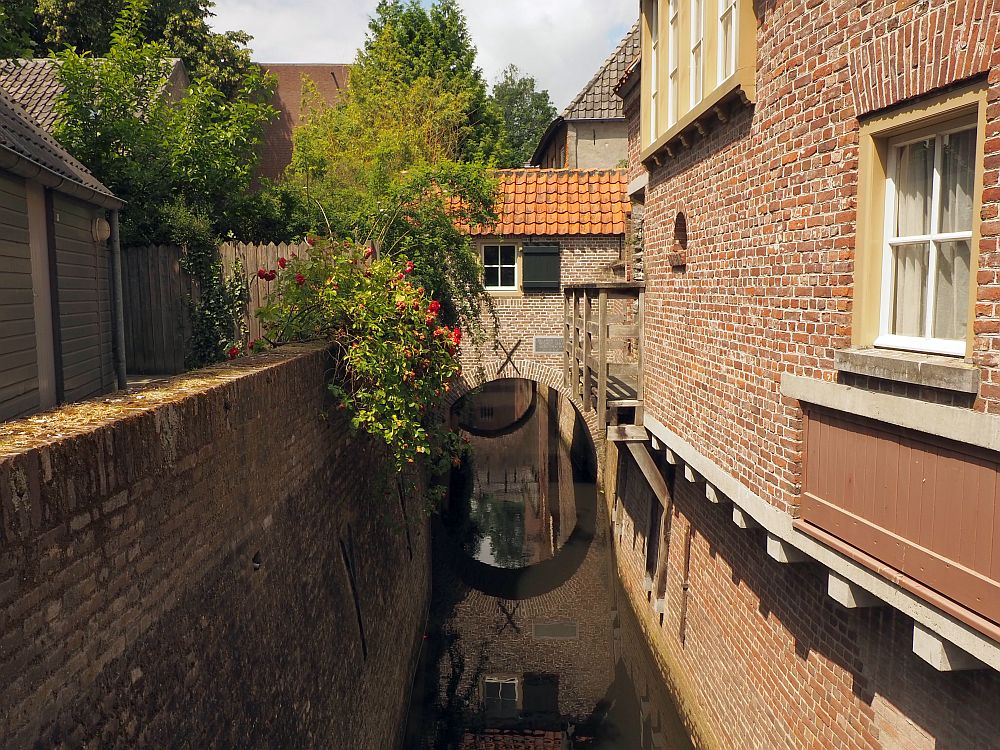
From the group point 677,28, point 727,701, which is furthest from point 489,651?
point 677,28

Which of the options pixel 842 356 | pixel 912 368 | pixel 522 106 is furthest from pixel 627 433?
pixel 522 106

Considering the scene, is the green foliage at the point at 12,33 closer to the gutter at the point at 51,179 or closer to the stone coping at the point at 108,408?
the gutter at the point at 51,179

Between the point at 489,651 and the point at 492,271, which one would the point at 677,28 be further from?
the point at 489,651

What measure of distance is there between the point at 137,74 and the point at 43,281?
185 inches

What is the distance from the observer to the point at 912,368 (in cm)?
416

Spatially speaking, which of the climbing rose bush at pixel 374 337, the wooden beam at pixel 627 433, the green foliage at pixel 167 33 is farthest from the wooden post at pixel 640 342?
the green foliage at pixel 167 33

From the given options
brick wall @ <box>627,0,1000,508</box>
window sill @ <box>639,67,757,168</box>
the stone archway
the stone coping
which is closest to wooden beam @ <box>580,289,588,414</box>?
window sill @ <box>639,67,757,168</box>

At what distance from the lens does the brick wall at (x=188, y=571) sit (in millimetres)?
2992

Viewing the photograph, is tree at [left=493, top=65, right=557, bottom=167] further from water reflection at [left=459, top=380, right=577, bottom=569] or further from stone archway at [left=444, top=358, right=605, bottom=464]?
stone archway at [left=444, top=358, right=605, bottom=464]

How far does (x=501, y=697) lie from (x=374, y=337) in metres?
6.78

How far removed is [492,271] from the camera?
1625 centimetres

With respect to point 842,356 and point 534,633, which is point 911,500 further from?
point 534,633

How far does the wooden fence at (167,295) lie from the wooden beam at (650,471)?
17.9 feet

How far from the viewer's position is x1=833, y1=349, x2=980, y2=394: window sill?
3.79 metres
